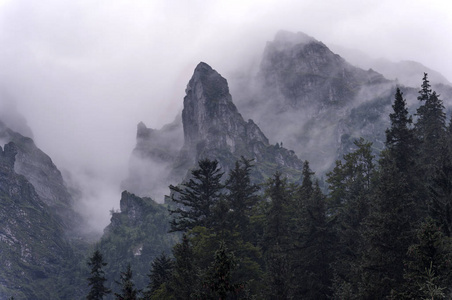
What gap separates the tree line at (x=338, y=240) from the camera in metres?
18.8

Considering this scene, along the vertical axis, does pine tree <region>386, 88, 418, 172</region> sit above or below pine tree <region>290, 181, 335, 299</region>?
above

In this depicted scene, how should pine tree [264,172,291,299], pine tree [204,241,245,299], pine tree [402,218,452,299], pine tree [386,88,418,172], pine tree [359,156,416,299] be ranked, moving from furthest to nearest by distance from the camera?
pine tree [386,88,418,172]
pine tree [264,172,291,299]
pine tree [359,156,416,299]
pine tree [402,218,452,299]
pine tree [204,241,245,299]

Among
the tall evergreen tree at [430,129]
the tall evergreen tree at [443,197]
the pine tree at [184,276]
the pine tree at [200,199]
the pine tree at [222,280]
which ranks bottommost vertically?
the pine tree at [222,280]

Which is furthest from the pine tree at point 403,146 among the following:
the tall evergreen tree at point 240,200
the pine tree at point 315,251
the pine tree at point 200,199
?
the pine tree at point 200,199

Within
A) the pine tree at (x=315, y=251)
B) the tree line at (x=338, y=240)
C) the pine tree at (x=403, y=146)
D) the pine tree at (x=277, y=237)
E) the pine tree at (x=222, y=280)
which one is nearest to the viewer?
the pine tree at (x=222, y=280)

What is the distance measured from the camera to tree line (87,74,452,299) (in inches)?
742

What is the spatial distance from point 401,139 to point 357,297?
61.7ft

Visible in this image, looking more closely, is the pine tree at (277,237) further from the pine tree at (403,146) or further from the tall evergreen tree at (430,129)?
Answer: the tall evergreen tree at (430,129)

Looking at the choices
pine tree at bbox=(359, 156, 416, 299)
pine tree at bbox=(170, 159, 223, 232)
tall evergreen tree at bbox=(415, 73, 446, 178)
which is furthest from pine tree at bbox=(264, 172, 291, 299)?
tall evergreen tree at bbox=(415, 73, 446, 178)

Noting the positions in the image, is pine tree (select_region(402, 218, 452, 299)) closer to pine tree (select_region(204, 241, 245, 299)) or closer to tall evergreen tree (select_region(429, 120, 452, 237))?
tall evergreen tree (select_region(429, 120, 452, 237))

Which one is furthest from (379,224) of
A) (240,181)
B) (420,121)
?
(420,121)

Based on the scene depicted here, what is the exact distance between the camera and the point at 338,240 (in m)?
33.3

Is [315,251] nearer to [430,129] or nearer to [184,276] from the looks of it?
[184,276]

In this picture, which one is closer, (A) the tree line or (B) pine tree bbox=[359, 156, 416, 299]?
(A) the tree line
